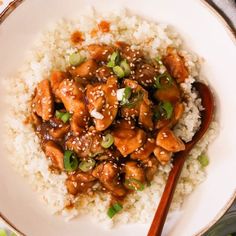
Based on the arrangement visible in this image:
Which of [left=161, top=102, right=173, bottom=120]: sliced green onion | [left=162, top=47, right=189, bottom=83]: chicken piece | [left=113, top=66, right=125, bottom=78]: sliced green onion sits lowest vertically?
[left=113, top=66, right=125, bottom=78]: sliced green onion

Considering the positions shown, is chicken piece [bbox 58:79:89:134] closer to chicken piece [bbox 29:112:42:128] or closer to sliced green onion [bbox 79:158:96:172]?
sliced green onion [bbox 79:158:96:172]

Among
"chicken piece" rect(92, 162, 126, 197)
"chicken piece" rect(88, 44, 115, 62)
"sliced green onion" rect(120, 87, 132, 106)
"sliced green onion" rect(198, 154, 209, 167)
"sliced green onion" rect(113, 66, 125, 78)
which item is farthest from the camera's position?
"sliced green onion" rect(198, 154, 209, 167)

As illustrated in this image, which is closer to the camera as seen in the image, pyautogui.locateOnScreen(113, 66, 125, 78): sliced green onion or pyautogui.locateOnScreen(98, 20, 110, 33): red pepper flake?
pyautogui.locateOnScreen(113, 66, 125, 78): sliced green onion

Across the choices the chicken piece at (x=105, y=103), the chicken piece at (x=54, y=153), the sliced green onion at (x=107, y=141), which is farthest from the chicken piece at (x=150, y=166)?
the chicken piece at (x=54, y=153)

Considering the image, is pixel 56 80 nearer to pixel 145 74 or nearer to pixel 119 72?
pixel 119 72

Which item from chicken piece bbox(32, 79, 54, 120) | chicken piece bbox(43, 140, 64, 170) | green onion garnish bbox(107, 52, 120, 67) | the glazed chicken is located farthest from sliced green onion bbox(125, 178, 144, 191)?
green onion garnish bbox(107, 52, 120, 67)

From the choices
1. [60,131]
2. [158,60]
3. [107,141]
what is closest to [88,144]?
[107,141]

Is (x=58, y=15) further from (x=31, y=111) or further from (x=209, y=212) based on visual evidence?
(x=209, y=212)

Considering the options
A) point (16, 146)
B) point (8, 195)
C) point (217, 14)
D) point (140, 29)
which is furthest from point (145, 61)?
point (8, 195)
